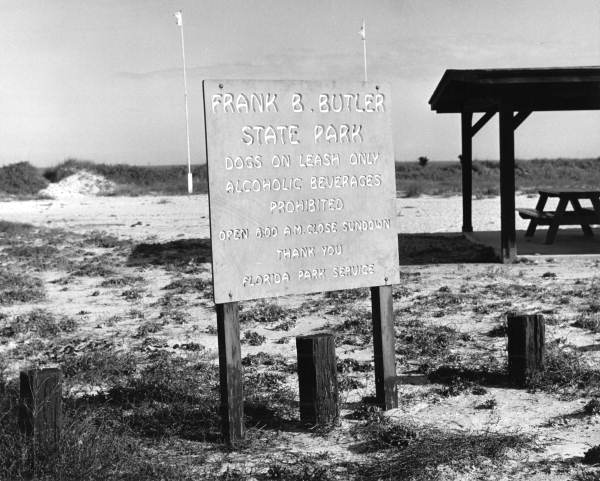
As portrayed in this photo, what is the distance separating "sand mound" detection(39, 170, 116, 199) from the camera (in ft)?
141

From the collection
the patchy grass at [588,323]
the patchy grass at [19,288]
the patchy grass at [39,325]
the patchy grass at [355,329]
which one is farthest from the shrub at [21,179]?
the patchy grass at [588,323]

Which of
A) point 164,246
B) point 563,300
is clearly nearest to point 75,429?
point 563,300

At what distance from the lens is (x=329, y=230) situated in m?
5.01

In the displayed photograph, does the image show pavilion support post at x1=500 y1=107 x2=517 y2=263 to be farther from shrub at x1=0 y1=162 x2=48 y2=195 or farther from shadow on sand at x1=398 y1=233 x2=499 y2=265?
shrub at x1=0 y1=162 x2=48 y2=195

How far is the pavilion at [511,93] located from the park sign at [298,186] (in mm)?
6295

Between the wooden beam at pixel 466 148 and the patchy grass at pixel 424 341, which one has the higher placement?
the wooden beam at pixel 466 148

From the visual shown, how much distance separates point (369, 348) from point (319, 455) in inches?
99.9

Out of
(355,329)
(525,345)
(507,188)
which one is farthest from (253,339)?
(507,188)

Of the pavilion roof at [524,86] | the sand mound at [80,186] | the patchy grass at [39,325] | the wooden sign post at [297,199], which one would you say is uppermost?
the pavilion roof at [524,86]

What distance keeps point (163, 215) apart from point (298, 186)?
2066cm

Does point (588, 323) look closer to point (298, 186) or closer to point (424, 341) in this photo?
point (424, 341)

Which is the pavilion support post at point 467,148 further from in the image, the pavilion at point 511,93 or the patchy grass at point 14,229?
the patchy grass at point 14,229

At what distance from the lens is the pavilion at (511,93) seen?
1091cm

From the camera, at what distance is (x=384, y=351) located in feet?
17.1
